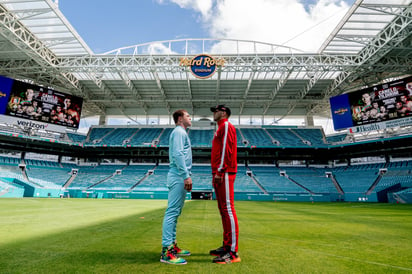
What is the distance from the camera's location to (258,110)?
1435 inches

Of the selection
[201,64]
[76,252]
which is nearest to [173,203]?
[76,252]

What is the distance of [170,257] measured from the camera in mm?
2609

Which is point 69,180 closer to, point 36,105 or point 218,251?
point 36,105

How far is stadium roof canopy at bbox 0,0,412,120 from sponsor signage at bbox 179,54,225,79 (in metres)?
0.92

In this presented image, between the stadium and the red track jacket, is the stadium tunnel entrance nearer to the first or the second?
the stadium

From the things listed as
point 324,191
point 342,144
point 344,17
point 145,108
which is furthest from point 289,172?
point 145,108

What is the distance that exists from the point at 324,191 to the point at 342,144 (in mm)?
7855

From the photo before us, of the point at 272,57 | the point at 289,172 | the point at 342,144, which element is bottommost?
the point at 289,172

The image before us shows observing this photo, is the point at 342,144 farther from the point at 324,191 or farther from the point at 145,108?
the point at 145,108

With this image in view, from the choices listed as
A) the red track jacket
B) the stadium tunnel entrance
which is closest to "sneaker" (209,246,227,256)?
the red track jacket

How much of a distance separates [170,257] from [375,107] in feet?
95.6

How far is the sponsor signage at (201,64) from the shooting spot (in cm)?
2052

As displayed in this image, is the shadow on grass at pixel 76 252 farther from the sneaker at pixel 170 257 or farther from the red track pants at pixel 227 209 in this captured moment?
the red track pants at pixel 227 209

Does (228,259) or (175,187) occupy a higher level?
(175,187)
